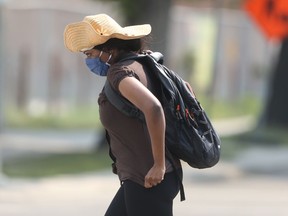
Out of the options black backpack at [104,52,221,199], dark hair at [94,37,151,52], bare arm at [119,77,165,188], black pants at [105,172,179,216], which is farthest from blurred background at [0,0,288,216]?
black pants at [105,172,179,216]

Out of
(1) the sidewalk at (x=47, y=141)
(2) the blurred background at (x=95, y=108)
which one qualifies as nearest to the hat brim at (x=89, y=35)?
(2) the blurred background at (x=95, y=108)

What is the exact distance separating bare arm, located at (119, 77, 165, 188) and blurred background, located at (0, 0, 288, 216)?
2.49ft

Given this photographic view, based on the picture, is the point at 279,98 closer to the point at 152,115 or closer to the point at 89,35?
the point at 89,35

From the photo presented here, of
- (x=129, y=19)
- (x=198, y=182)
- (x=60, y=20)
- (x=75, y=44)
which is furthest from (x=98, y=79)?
(x=75, y=44)

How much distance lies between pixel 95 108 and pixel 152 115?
2005 cm

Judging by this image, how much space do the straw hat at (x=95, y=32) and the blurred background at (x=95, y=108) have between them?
0.43m

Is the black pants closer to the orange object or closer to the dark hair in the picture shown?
the dark hair

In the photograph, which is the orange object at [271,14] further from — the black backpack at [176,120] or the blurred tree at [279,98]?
the black backpack at [176,120]

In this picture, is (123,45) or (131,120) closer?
(131,120)

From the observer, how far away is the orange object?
1584 cm

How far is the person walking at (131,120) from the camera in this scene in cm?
501

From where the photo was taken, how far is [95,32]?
5.27 metres

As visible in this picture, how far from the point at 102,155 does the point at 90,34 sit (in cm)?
1018

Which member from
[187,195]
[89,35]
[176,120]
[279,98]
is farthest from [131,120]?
[279,98]
